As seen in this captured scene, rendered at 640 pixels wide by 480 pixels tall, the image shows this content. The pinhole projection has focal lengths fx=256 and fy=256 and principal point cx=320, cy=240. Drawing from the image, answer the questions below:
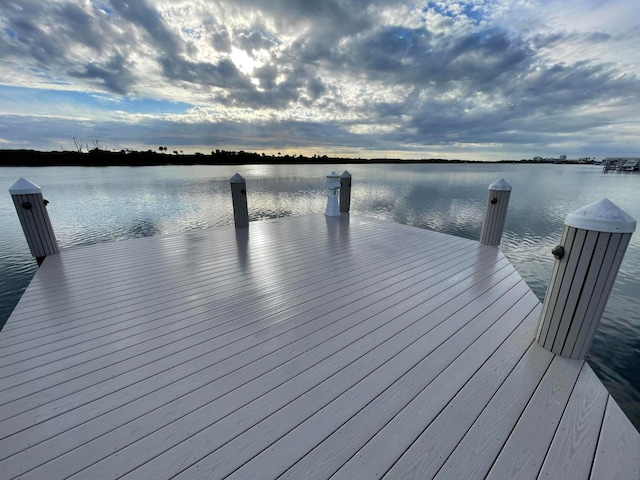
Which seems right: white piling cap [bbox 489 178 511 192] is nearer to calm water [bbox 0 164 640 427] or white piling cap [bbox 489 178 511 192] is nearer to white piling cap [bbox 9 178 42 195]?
calm water [bbox 0 164 640 427]

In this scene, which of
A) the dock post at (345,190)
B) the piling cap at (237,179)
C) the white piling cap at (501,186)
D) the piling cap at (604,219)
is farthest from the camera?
the dock post at (345,190)

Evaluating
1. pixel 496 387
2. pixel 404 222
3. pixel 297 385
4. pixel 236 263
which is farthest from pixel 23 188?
pixel 404 222

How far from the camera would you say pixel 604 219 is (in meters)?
1.76

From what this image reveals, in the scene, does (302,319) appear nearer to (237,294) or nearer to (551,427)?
(237,294)

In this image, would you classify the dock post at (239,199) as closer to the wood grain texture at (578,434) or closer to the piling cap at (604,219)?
the piling cap at (604,219)

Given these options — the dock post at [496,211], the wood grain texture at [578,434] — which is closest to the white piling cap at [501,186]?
the dock post at [496,211]

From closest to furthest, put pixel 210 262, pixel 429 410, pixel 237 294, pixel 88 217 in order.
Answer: pixel 429 410
pixel 237 294
pixel 210 262
pixel 88 217

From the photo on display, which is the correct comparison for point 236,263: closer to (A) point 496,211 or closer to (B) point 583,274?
(B) point 583,274

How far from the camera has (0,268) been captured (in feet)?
19.9

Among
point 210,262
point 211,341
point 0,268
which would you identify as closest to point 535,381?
point 211,341

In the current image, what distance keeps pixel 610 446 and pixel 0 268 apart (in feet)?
33.6

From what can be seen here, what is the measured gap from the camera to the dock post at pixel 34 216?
3855mm

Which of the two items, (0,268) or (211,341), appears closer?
(211,341)

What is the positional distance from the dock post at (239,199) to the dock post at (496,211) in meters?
4.85
